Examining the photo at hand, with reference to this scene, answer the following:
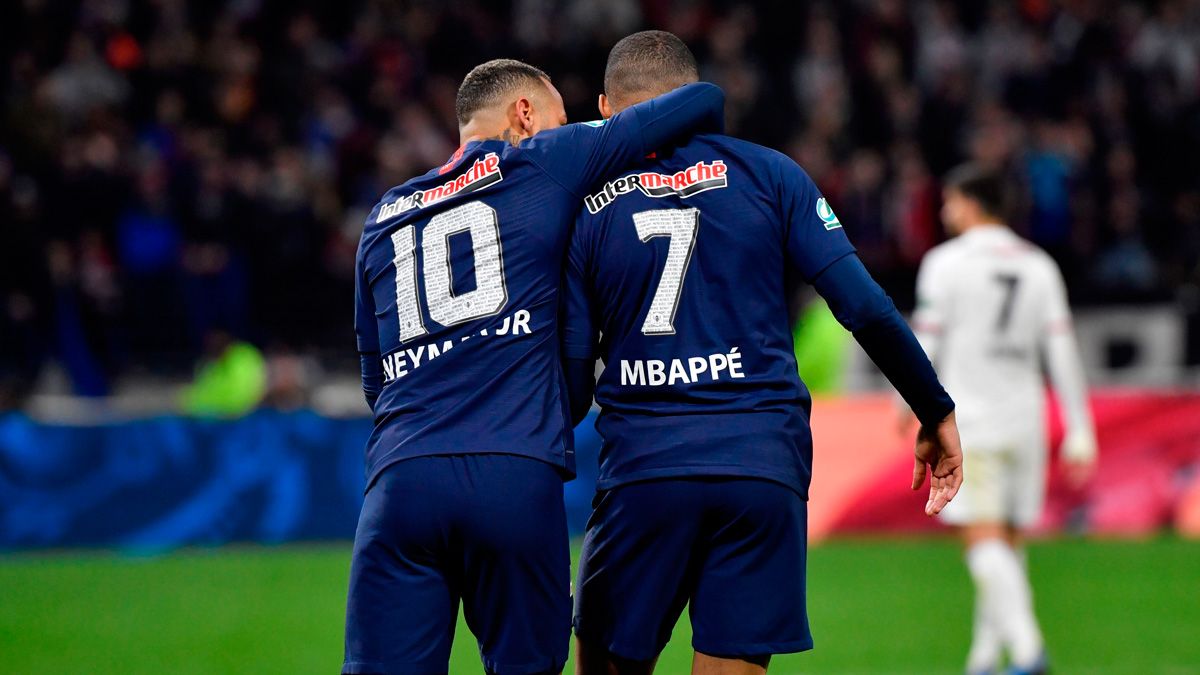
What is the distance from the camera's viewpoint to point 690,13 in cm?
1800

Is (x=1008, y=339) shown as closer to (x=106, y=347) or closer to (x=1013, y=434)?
(x=1013, y=434)

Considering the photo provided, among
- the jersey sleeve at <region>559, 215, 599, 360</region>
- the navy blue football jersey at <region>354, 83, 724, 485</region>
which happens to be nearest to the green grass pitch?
the jersey sleeve at <region>559, 215, 599, 360</region>

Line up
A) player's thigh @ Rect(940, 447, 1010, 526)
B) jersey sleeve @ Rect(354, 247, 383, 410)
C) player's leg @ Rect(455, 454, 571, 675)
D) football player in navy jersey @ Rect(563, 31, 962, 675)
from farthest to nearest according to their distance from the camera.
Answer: player's thigh @ Rect(940, 447, 1010, 526) < jersey sleeve @ Rect(354, 247, 383, 410) < football player in navy jersey @ Rect(563, 31, 962, 675) < player's leg @ Rect(455, 454, 571, 675)

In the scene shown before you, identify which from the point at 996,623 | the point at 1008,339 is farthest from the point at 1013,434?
the point at 996,623

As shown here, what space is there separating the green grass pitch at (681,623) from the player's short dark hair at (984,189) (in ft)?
7.20

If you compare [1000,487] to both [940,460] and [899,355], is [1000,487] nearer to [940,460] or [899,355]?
[940,460]

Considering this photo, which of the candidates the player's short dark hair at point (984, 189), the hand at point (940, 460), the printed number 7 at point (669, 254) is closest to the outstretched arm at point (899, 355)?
the hand at point (940, 460)

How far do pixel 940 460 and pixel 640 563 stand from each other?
854 mm

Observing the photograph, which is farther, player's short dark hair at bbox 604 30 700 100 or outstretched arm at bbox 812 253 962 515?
player's short dark hair at bbox 604 30 700 100

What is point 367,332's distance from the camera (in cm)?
459

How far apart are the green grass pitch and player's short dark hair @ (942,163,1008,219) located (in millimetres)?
2194

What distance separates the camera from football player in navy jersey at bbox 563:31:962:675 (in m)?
4.28

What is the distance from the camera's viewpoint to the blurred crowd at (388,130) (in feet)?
48.7

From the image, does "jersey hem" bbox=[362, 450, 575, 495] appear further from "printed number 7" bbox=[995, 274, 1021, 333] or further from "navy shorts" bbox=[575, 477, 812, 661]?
"printed number 7" bbox=[995, 274, 1021, 333]
